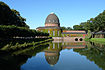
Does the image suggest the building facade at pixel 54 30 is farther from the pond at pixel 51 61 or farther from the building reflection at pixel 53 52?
the pond at pixel 51 61

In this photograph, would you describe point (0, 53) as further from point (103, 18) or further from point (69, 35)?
point (69, 35)

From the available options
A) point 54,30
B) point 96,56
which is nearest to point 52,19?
point 54,30

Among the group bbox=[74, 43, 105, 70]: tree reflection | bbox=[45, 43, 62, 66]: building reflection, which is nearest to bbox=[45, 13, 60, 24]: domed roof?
bbox=[74, 43, 105, 70]: tree reflection

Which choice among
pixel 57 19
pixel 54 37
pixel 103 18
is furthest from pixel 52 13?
pixel 103 18

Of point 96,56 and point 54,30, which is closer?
point 96,56

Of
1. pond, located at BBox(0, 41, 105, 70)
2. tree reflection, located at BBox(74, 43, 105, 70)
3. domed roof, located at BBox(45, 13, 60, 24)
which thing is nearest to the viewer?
pond, located at BBox(0, 41, 105, 70)

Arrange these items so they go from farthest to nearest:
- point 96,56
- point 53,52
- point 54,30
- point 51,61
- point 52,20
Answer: point 52,20
point 54,30
point 53,52
point 96,56
point 51,61

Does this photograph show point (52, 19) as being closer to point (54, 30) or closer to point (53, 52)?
point (54, 30)

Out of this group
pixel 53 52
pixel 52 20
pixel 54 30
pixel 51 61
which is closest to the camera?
pixel 51 61

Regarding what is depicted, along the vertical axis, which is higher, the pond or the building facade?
the building facade

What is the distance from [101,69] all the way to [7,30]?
16.0 m

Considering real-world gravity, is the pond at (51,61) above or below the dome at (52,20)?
below

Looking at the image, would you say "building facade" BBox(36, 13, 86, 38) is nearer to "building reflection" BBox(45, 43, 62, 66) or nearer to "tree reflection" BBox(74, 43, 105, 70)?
"tree reflection" BBox(74, 43, 105, 70)

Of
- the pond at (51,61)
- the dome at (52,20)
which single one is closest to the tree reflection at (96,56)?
the pond at (51,61)
